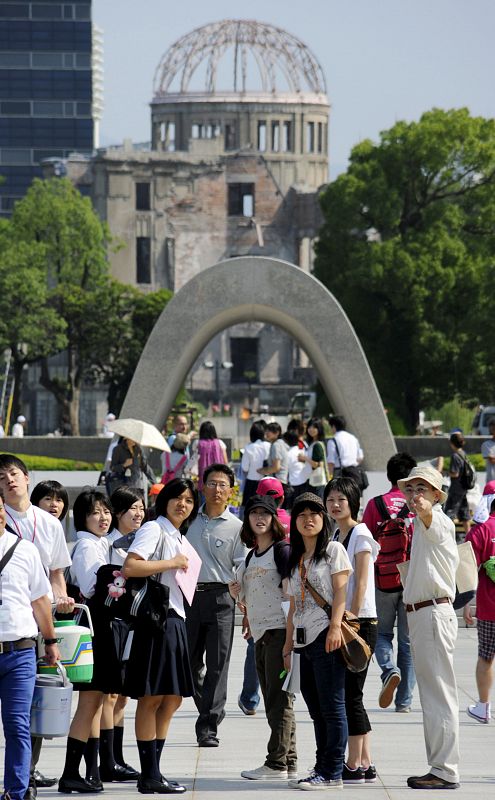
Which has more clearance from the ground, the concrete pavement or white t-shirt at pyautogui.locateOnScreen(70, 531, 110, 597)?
white t-shirt at pyautogui.locateOnScreen(70, 531, 110, 597)

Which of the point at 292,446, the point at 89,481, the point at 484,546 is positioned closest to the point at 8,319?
the point at 89,481

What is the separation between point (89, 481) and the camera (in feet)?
89.6

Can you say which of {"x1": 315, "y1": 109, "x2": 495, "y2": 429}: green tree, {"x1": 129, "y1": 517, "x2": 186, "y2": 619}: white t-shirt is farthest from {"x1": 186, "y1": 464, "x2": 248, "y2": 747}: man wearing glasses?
{"x1": 315, "y1": 109, "x2": 495, "y2": 429}: green tree

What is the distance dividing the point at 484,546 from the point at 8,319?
46468 mm

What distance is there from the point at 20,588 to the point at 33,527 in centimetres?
72

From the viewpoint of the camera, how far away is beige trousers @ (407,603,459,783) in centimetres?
779

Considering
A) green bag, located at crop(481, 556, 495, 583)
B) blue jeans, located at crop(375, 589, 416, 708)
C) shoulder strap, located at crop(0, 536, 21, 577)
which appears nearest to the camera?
shoulder strap, located at crop(0, 536, 21, 577)

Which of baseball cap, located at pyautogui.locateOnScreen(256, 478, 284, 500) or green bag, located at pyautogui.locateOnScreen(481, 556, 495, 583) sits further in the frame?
baseball cap, located at pyautogui.locateOnScreen(256, 478, 284, 500)

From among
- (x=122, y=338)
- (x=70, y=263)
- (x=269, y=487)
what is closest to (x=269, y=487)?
(x=269, y=487)

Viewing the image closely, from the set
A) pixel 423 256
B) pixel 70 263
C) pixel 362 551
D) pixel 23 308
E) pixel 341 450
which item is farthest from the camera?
pixel 70 263

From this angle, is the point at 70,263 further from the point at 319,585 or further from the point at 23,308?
the point at 319,585

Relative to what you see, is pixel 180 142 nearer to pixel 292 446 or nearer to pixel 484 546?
pixel 292 446

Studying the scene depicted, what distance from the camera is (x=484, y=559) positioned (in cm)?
940

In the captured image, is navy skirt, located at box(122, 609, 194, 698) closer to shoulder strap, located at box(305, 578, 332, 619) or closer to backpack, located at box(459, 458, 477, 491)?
shoulder strap, located at box(305, 578, 332, 619)
